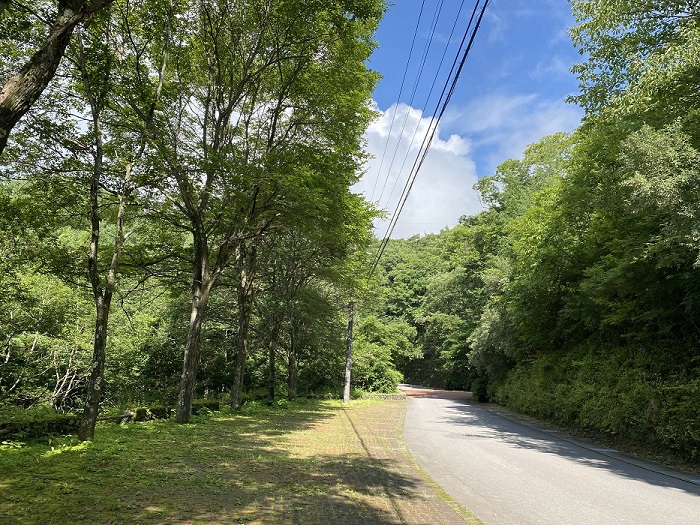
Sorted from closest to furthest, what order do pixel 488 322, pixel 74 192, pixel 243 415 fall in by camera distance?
1. pixel 74 192
2. pixel 243 415
3. pixel 488 322

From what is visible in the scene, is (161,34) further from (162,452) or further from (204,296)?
(162,452)

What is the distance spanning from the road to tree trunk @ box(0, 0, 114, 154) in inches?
260

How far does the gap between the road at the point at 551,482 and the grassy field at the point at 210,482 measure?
2.04 feet

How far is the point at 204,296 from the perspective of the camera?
13555 mm

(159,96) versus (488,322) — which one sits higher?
(159,96)

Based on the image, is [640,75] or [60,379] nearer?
[640,75]

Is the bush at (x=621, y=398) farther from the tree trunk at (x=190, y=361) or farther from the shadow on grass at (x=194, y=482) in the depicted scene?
the tree trunk at (x=190, y=361)

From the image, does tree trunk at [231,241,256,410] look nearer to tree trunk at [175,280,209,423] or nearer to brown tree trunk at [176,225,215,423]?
brown tree trunk at [176,225,215,423]

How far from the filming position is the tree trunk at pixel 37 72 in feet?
13.1

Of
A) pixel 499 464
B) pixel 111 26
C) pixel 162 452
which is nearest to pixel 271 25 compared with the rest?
pixel 111 26

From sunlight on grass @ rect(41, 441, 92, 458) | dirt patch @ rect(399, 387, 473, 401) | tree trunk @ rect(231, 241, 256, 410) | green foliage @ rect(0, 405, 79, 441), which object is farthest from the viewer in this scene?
dirt patch @ rect(399, 387, 473, 401)

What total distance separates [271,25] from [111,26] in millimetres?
4216

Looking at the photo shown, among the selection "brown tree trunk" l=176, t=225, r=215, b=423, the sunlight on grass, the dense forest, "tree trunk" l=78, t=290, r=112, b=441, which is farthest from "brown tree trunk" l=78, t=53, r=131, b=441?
the dense forest

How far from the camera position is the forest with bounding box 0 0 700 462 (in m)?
9.43
